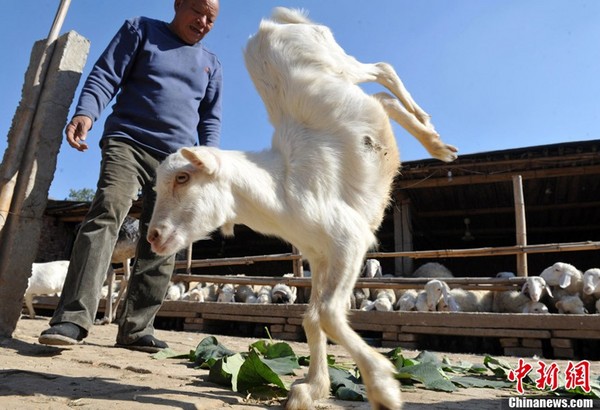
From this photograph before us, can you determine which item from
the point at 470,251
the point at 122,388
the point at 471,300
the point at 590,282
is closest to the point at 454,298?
the point at 471,300

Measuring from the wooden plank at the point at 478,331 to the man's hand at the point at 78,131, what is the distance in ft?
16.3

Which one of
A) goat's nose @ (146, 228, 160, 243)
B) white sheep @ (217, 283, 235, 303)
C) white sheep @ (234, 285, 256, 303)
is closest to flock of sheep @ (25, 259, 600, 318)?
white sheep @ (234, 285, 256, 303)

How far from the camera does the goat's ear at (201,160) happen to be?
7.07ft

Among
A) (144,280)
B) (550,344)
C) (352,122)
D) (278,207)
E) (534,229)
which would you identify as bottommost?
(550,344)

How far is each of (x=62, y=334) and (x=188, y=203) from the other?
1.39 m

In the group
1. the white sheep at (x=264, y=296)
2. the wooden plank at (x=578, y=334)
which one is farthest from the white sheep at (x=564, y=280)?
the white sheep at (x=264, y=296)

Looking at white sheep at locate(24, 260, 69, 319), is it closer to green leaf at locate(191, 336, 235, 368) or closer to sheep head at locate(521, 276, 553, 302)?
green leaf at locate(191, 336, 235, 368)

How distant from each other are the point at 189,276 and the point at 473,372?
8.15 meters

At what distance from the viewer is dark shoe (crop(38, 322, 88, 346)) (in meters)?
2.89

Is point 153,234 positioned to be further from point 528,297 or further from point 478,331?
point 528,297

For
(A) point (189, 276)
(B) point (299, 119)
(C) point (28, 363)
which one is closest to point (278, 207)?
(B) point (299, 119)

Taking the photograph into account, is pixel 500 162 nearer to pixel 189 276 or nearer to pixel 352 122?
pixel 189 276

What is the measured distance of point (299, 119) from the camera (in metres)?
2.44

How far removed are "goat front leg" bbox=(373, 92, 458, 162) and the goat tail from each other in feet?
2.26
